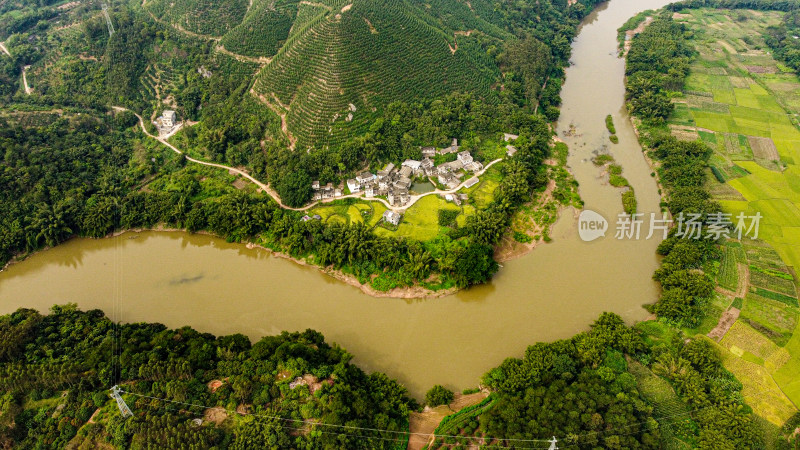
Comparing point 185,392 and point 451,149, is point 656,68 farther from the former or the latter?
point 185,392

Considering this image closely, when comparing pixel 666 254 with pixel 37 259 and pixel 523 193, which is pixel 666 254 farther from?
pixel 37 259

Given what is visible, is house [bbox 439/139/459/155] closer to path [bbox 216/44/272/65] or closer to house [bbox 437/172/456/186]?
house [bbox 437/172/456/186]

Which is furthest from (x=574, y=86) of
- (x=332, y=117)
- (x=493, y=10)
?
(x=332, y=117)

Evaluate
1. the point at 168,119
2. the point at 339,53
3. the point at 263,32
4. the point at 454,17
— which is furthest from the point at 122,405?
the point at 454,17

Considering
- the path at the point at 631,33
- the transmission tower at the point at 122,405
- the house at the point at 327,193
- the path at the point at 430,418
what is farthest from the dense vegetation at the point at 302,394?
the path at the point at 631,33

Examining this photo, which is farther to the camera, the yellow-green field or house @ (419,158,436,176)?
house @ (419,158,436,176)

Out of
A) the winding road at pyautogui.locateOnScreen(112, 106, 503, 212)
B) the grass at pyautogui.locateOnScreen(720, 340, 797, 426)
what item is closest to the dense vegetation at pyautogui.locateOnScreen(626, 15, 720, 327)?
the grass at pyautogui.locateOnScreen(720, 340, 797, 426)
